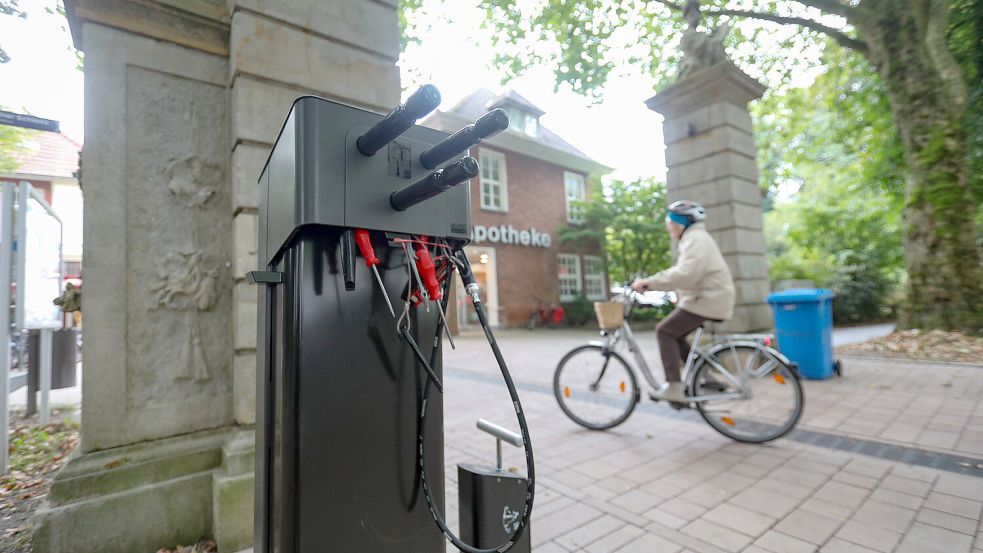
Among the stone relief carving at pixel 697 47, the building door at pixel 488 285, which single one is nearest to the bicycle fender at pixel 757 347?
the stone relief carving at pixel 697 47

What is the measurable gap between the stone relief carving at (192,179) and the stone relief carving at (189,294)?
286mm

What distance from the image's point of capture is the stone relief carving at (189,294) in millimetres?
2223

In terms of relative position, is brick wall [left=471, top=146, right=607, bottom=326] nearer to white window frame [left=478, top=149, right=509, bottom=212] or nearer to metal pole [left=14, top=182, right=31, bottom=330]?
white window frame [left=478, top=149, right=509, bottom=212]

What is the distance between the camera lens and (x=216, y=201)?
2.38 m

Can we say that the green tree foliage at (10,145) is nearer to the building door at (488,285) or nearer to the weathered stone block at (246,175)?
the weathered stone block at (246,175)

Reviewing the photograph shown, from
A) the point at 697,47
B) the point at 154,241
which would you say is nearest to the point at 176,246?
the point at 154,241

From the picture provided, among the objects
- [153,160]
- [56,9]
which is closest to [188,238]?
[153,160]

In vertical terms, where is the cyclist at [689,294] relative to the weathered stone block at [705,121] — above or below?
below

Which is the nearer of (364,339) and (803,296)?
(364,339)

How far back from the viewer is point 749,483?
2650 millimetres

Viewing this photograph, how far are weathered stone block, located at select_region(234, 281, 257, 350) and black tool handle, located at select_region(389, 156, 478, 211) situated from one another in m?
1.43

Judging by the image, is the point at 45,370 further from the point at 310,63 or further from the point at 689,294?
the point at 689,294

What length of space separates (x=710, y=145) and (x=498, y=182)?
12.3 m

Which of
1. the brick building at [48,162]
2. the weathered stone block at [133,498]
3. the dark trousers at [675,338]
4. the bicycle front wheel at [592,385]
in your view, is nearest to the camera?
the weathered stone block at [133,498]
